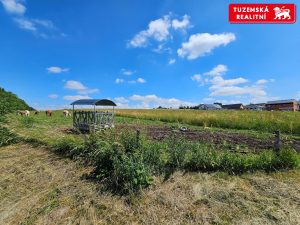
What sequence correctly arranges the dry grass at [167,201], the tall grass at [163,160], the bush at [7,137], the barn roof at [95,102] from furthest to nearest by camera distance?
the barn roof at [95,102] < the bush at [7,137] < the tall grass at [163,160] < the dry grass at [167,201]

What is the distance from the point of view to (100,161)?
18.7ft

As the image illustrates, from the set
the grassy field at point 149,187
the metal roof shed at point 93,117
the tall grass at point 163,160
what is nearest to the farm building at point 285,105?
the metal roof shed at point 93,117

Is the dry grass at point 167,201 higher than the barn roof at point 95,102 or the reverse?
the reverse

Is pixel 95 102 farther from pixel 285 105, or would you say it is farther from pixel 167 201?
pixel 285 105

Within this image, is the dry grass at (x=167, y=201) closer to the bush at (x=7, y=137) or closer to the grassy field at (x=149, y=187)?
the grassy field at (x=149, y=187)

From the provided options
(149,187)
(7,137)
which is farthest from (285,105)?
(149,187)

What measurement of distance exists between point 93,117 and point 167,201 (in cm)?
1179

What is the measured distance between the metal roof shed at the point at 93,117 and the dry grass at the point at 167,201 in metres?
9.58

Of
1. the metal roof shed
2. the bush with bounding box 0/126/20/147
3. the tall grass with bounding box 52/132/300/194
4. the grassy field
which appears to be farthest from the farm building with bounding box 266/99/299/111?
the bush with bounding box 0/126/20/147

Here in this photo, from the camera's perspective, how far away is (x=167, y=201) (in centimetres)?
436

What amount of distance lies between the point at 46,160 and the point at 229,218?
5714mm

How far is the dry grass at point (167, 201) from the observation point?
3.89 metres

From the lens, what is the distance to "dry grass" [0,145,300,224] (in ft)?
12.8

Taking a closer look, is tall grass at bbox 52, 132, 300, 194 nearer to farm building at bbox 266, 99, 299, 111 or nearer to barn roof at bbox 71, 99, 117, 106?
barn roof at bbox 71, 99, 117, 106
